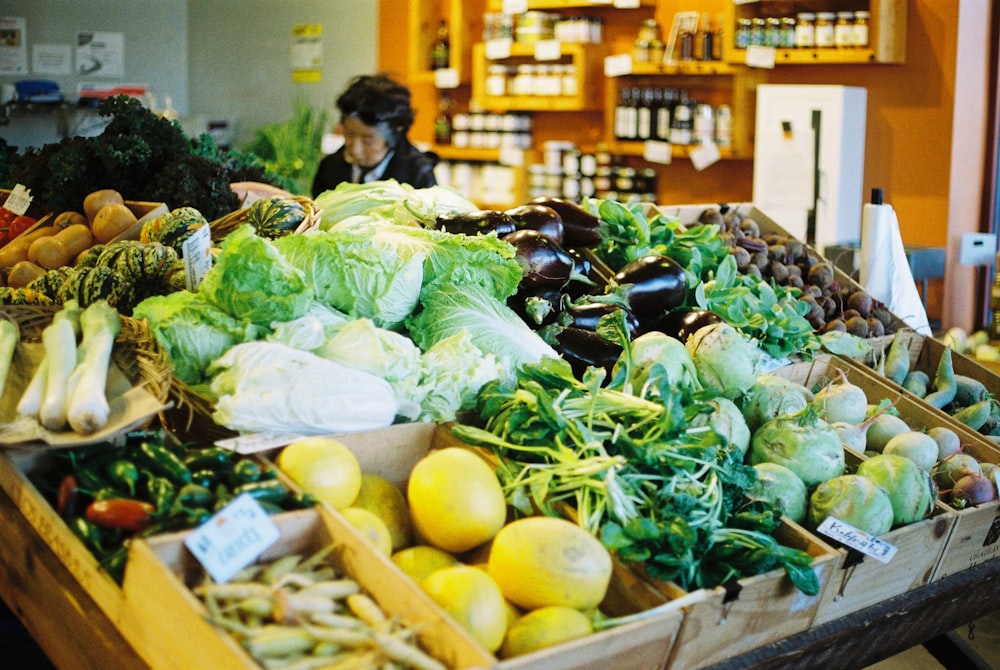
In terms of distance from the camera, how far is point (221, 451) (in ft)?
5.16

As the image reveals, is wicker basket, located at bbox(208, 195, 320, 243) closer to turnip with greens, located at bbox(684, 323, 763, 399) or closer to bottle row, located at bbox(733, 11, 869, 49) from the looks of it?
turnip with greens, located at bbox(684, 323, 763, 399)

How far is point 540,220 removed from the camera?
260cm

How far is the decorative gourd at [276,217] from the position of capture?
2496mm

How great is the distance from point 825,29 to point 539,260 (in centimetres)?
342

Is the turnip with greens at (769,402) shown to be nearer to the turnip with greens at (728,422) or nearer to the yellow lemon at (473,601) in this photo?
the turnip with greens at (728,422)

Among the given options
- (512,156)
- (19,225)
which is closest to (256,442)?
(19,225)

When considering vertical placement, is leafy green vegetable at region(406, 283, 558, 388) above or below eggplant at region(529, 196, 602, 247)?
below

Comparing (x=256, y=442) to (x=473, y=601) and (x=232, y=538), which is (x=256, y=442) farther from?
(x=473, y=601)

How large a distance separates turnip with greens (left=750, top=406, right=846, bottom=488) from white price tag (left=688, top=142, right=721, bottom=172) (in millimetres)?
4006

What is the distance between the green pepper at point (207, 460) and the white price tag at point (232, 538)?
179mm

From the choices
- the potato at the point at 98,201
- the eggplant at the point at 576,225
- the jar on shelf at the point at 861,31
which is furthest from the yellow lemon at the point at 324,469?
the jar on shelf at the point at 861,31

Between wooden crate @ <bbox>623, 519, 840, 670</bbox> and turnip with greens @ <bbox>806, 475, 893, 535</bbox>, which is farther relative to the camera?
turnip with greens @ <bbox>806, 475, 893, 535</bbox>

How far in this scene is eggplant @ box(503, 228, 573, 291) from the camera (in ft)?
7.81

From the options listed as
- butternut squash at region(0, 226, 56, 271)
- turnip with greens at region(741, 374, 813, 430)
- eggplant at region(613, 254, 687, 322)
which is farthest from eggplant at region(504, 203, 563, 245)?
butternut squash at region(0, 226, 56, 271)
